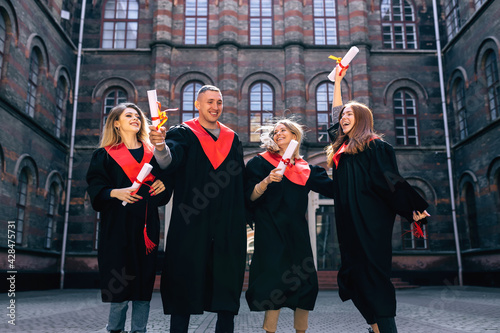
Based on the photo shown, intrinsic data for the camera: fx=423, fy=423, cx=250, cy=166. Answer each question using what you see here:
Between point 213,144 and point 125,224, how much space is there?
1.02 meters

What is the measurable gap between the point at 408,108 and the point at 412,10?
178 inches

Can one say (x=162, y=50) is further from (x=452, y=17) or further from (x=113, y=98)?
(x=452, y=17)

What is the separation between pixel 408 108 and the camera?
1748 centimetres

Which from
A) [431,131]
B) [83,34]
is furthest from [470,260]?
[83,34]

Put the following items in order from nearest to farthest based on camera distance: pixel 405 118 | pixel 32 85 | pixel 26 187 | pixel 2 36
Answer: pixel 2 36 → pixel 26 187 → pixel 32 85 → pixel 405 118

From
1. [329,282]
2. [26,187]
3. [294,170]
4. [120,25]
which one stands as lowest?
[329,282]

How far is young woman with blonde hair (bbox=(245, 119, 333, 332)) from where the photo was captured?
361 cm

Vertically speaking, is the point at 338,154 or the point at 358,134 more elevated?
the point at 358,134

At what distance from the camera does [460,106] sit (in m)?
16.5

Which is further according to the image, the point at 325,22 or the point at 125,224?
the point at 325,22

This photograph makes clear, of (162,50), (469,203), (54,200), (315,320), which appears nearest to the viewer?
(315,320)

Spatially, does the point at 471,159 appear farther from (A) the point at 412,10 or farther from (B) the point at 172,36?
(B) the point at 172,36

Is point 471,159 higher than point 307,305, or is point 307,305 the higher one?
point 471,159

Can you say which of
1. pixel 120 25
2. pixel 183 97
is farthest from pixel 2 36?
pixel 183 97
